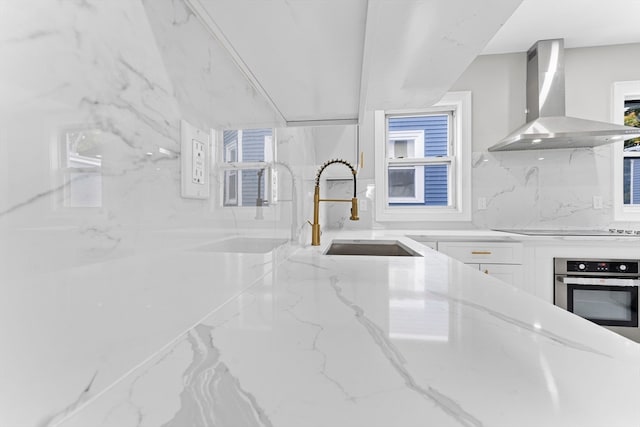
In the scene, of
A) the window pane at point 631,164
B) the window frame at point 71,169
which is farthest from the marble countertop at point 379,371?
the window pane at point 631,164

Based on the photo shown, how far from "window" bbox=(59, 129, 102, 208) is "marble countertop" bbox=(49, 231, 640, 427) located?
0.62 feet

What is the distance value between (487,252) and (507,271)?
19 centimetres

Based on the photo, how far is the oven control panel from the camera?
2145 millimetres

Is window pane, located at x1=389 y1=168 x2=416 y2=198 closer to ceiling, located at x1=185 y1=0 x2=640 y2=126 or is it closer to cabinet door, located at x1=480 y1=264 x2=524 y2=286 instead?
cabinet door, located at x1=480 y1=264 x2=524 y2=286

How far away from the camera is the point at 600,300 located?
7.17 feet

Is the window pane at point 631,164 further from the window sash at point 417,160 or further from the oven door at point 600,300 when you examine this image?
the window sash at point 417,160

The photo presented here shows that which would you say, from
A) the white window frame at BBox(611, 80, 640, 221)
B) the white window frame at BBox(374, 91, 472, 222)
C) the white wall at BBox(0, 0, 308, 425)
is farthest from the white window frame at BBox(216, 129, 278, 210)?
the white window frame at BBox(611, 80, 640, 221)

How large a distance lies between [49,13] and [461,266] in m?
1.16

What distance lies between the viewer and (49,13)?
0.88 ft

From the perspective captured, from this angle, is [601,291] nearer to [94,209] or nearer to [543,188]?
[543,188]

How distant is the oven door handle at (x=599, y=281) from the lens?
83.3 inches

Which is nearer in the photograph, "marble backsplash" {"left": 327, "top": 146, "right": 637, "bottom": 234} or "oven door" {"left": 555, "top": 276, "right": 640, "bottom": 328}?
"oven door" {"left": 555, "top": 276, "right": 640, "bottom": 328}

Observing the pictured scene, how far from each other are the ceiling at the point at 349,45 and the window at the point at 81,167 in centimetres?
34

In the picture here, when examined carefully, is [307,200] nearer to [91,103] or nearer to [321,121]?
[321,121]
